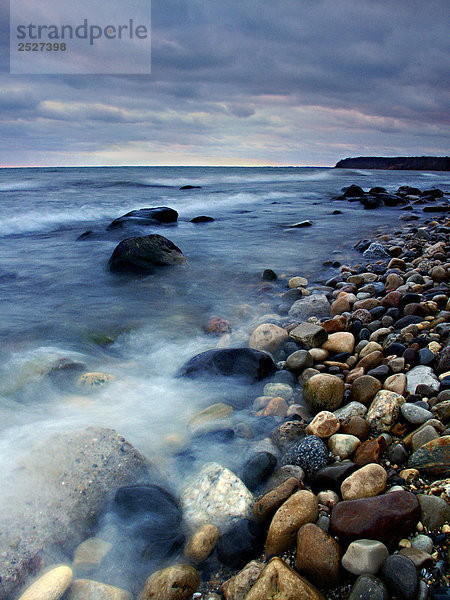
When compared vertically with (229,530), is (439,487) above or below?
above

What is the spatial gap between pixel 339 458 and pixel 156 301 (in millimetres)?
3554

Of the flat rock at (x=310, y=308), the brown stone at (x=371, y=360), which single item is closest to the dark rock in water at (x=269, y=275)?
the flat rock at (x=310, y=308)

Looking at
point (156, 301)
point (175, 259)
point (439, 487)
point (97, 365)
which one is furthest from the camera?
point (175, 259)

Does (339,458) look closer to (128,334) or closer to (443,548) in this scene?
(443,548)

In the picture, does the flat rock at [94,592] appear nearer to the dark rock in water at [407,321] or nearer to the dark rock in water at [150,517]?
the dark rock in water at [150,517]

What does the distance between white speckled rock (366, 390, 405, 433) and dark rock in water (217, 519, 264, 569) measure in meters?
0.89

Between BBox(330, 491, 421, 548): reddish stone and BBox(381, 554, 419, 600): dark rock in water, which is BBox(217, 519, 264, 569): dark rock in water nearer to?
BBox(330, 491, 421, 548): reddish stone

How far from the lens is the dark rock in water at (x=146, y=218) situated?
34.2 ft

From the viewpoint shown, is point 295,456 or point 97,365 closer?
point 295,456

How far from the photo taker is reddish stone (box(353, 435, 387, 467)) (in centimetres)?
202

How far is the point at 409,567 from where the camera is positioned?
1395mm

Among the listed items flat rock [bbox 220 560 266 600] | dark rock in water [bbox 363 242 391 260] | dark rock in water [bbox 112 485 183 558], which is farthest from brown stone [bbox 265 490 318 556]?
dark rock in water [bbox 363 242 391 260]

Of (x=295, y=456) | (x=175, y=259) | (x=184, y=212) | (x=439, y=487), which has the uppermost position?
(x=184, y=212)

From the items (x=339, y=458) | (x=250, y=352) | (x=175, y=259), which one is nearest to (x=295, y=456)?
(x=339, y=458)
